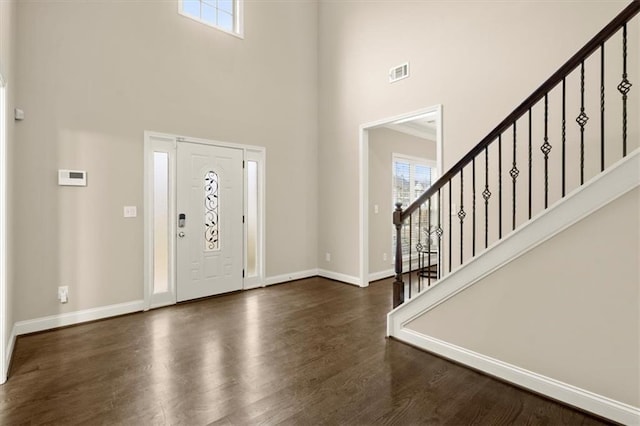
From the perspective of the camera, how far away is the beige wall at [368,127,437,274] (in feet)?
18.5

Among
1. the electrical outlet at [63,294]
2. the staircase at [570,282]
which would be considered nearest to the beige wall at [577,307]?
the staircase at [570,282]

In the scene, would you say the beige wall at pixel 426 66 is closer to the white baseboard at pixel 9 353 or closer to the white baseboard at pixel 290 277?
the white baseboard at pixel 290 277

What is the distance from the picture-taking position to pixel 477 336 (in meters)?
2.49

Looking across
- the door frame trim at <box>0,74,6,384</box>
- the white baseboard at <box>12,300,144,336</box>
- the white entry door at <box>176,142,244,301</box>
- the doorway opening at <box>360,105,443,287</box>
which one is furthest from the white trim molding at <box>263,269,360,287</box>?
the door frame trim at <box>0,74,6,384</box>

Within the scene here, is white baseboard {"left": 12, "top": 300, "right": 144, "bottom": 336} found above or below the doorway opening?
below

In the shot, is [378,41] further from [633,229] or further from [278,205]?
[633,229]

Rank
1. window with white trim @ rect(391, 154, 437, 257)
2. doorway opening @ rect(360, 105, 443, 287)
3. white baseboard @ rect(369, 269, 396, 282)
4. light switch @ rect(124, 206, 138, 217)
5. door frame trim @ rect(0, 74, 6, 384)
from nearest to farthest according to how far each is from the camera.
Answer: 1. door frame trim @ rect(0, 74, 6, 384)
2. light switch @ rect(124, 206, 138, 217)
3. doorway opening @ rect(360, 105, 443, 287)
4. white baseboard @ rect(369, 269, 396, 282)
5. window with white trim @ rect(391, 154, 437, 257)

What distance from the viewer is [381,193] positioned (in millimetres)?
5820

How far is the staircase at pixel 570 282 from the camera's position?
184 cm

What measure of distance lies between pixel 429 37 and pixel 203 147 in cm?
330

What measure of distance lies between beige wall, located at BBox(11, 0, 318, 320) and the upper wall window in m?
0.13

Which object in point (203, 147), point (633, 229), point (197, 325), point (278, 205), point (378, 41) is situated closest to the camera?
point (633, 229)

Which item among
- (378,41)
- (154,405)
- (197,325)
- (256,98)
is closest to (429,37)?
(378,41)

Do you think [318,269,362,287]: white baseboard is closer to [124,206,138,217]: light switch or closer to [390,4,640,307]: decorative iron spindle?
[390,4,640,307]: decorative iron spindle
